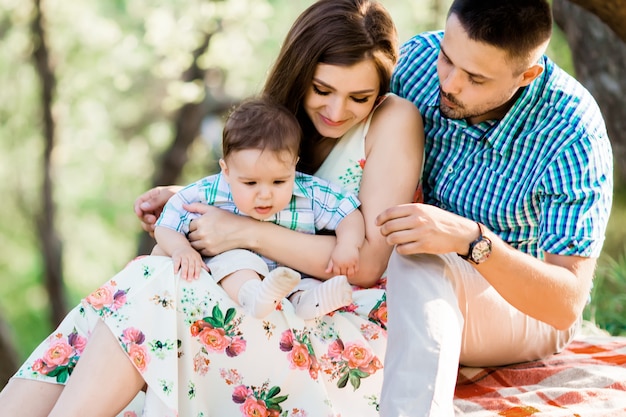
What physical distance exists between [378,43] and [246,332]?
3.46ft

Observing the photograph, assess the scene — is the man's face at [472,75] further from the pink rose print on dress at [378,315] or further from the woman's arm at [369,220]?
the pink rose print on dress at [378,315]

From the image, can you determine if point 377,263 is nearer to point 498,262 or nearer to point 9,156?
point 498,262

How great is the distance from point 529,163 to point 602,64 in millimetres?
2752

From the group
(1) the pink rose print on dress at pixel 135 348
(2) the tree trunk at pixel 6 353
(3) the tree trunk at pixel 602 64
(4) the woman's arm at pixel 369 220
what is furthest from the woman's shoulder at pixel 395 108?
(2) the tree trunk at pixel 6 353

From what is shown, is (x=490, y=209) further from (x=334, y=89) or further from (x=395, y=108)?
(x=334, y=89)

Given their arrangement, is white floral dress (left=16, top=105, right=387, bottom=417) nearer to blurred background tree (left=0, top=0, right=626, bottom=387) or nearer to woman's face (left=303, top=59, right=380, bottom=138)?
woman's face (left=303, top=59, right=380, bottom=138)

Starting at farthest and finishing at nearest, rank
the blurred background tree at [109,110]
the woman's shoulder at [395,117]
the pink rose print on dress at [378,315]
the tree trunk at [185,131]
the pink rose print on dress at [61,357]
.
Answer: the tree trunk at [185,131], the blurred background tree at [109,110], the woman's shoulder at [395,117], the pink rose print on dress at [378,315], the pink rose print on dress at [61,357]

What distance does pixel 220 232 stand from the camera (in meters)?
2.64

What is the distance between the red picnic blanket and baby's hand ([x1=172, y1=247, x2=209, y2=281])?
0.95 metres

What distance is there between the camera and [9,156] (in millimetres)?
9852

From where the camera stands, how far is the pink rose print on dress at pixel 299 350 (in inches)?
95.3

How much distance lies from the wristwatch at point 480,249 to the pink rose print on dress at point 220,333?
0.68 meters

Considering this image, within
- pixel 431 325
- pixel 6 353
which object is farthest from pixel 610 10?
pixel 6 353

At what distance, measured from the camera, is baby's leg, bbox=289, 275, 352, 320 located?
233 cm
